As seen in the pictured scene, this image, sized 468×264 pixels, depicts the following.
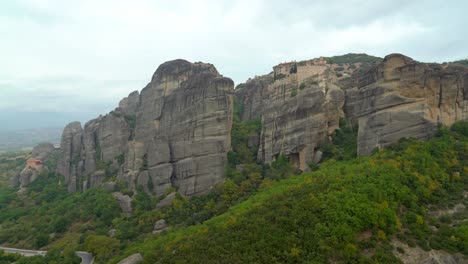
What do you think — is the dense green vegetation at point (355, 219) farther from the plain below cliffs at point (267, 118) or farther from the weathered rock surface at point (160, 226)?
the weathered rock surface at point (160, 226)

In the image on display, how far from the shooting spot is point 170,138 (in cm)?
3853

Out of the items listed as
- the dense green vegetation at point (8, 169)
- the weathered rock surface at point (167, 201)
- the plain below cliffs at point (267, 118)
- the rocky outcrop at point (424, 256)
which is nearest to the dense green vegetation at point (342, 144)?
the plain below cliffs at point (267, 118)

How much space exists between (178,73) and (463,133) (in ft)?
104

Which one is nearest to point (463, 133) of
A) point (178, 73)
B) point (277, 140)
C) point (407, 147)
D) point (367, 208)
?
point (407, 147)

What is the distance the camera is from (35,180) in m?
55.4

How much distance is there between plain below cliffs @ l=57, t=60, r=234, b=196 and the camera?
35.9 metres

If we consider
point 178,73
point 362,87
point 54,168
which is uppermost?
point 178,73

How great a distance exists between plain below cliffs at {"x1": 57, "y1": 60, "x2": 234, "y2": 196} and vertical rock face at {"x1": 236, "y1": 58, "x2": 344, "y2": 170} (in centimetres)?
494

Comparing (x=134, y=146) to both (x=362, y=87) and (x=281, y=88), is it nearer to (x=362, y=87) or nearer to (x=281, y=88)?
(x=281, y=88)

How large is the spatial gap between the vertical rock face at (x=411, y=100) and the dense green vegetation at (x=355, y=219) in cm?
298

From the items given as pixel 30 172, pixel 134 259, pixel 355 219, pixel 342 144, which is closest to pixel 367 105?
pixel 342 144

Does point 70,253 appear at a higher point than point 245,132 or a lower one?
lower

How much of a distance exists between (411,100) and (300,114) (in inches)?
422

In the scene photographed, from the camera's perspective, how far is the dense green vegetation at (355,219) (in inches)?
667
